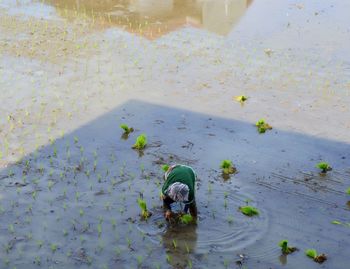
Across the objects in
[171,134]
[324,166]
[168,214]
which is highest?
[171,134]

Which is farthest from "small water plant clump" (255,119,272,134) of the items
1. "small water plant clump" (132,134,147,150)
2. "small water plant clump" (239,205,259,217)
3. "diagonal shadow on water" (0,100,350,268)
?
"small water plant clump" (239,205,259,217)

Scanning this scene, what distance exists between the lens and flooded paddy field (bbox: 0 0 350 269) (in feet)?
20.6

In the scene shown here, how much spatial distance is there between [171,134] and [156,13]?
23.7 feet

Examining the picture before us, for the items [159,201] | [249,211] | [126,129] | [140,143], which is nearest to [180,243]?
[159,201]

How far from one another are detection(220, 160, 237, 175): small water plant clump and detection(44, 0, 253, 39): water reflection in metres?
6.46

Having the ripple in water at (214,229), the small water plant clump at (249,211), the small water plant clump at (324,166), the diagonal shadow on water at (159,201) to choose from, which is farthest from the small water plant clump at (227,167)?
the small water plant clump at (324,166)

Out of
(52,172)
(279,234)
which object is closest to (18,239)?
(52,172)

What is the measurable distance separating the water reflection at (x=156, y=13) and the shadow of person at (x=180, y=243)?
785 centimetres

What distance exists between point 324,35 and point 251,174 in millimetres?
6959

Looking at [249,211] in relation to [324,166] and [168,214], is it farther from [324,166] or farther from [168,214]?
[324,166]

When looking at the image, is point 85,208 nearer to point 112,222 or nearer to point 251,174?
point 112,222

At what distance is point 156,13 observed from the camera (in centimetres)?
1512

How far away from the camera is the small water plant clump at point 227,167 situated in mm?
7648

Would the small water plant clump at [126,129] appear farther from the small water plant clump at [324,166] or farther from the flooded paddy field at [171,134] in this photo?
the small water plant clump at [324,166]
